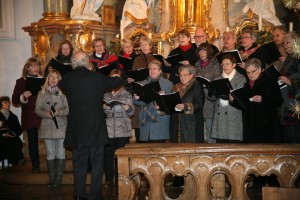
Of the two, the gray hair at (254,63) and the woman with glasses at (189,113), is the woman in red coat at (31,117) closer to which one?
the woman with glasses at (189,113)

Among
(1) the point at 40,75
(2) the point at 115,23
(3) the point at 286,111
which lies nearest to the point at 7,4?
(2) the point at 115,23

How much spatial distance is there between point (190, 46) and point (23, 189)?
288 cm

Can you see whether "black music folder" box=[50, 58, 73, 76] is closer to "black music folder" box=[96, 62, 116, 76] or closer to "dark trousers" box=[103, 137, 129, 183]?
"black music folder" box=[96, 62, 116, 76]

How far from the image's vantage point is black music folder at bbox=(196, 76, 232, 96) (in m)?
7.89

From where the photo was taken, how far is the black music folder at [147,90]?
8289 millimetres

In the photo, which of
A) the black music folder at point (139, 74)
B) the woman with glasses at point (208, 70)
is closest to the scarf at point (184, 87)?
the woman with glasses at point (208, 70)

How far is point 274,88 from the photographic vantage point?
789 cm

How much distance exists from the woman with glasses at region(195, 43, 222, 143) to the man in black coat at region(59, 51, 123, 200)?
1.44 metres

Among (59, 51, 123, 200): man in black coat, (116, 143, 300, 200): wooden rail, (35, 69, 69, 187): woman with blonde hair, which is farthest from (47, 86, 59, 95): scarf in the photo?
(116, 143, 300, 200): wooden rail

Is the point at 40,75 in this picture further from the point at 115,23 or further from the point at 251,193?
the point at 251,193

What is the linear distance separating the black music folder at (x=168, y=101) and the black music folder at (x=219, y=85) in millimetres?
387

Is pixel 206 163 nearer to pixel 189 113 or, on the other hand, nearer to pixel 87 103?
pixel 87 103

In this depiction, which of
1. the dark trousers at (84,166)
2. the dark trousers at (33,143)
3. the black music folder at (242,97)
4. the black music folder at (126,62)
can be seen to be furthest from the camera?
the dark trousers at (33,143)

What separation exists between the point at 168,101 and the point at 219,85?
2.04ft
